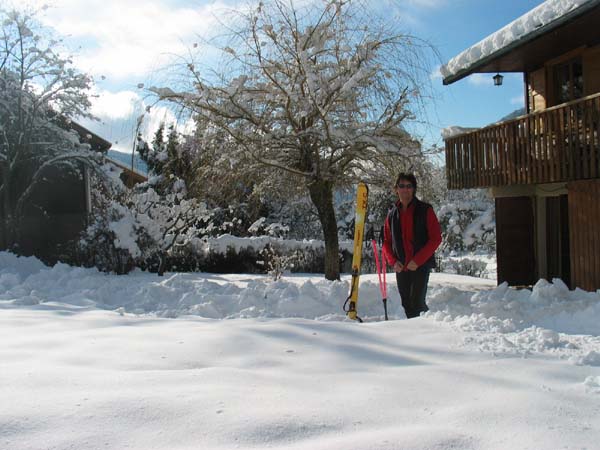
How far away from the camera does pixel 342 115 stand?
33.7 feet

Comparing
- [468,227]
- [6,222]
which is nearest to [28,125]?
[6,222]

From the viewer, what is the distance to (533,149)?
367 inches

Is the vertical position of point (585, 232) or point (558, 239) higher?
point (585, 232)

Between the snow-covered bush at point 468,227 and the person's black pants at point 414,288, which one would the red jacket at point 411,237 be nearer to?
the person's black pants at point 414,288

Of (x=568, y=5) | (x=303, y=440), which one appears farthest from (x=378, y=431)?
(x=568, y=5)

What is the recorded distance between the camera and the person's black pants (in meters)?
5.49

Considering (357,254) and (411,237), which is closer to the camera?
(411,237)

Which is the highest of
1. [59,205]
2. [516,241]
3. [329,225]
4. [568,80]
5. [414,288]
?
[568,80]

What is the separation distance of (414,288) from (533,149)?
5.24 m

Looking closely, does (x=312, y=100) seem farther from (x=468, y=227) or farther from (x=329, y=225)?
(x=468, y=227)

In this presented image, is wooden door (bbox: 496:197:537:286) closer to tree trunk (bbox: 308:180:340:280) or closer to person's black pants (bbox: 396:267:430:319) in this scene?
tree trunk (bbox: 308:180:340:280)

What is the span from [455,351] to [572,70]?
9845 millimetres

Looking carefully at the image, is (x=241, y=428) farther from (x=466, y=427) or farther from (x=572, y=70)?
(x=572, y=70)

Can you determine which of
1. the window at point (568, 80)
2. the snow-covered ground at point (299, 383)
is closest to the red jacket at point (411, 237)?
the snow-covered ground at point (299, 383)
